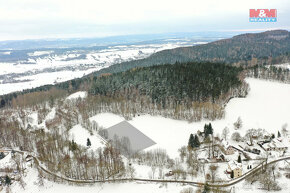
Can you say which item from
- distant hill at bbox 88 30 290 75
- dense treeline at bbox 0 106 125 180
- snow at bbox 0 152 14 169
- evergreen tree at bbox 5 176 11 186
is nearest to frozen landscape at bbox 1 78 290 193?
snow at bbox 0 152 14 169

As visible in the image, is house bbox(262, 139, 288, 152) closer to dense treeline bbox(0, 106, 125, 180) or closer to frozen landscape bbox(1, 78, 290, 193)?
frozen landscape bbox(1, 78, 290, 193)

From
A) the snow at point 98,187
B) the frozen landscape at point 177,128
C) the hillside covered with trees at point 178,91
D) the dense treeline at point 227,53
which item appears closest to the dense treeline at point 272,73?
the frozen landscape at point 177,128

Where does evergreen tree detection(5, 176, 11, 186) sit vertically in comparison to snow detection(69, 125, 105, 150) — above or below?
below

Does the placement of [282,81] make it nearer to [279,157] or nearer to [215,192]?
[279,157]

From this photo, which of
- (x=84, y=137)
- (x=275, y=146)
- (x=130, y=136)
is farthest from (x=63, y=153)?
(x=275, y=146)

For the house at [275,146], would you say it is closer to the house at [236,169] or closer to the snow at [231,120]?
the snow at [231,120]

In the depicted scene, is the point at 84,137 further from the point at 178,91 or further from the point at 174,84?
the point at 174,84

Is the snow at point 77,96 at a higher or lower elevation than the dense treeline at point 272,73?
lower
